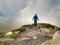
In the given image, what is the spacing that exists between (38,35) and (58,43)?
6365 millimetres

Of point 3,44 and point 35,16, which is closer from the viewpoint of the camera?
point 3,44

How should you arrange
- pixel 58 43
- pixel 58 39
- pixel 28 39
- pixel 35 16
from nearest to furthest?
pixel 58 43 → pixel 58 39 → pixel 28 39 → pixel 35 16

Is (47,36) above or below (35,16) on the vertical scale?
below

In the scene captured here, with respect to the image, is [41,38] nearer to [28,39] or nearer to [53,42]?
[28,39]

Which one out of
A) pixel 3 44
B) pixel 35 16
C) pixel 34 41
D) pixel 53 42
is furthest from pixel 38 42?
pixel 35 16

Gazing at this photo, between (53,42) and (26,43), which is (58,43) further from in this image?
(26,43)

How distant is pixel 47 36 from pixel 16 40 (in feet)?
16.5

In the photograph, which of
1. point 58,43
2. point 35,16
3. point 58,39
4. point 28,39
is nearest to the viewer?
point 58,43

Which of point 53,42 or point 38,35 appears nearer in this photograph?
point 53,42

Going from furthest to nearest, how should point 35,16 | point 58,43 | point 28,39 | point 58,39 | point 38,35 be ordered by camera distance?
point 35,16, point 38,35, point 28,39, point 58,39, point 58,43

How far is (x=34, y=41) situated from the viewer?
25438mm

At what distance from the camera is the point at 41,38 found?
26656mm

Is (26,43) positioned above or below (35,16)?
below

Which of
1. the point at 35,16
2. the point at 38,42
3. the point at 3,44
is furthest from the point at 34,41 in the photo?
the point at 35,16
